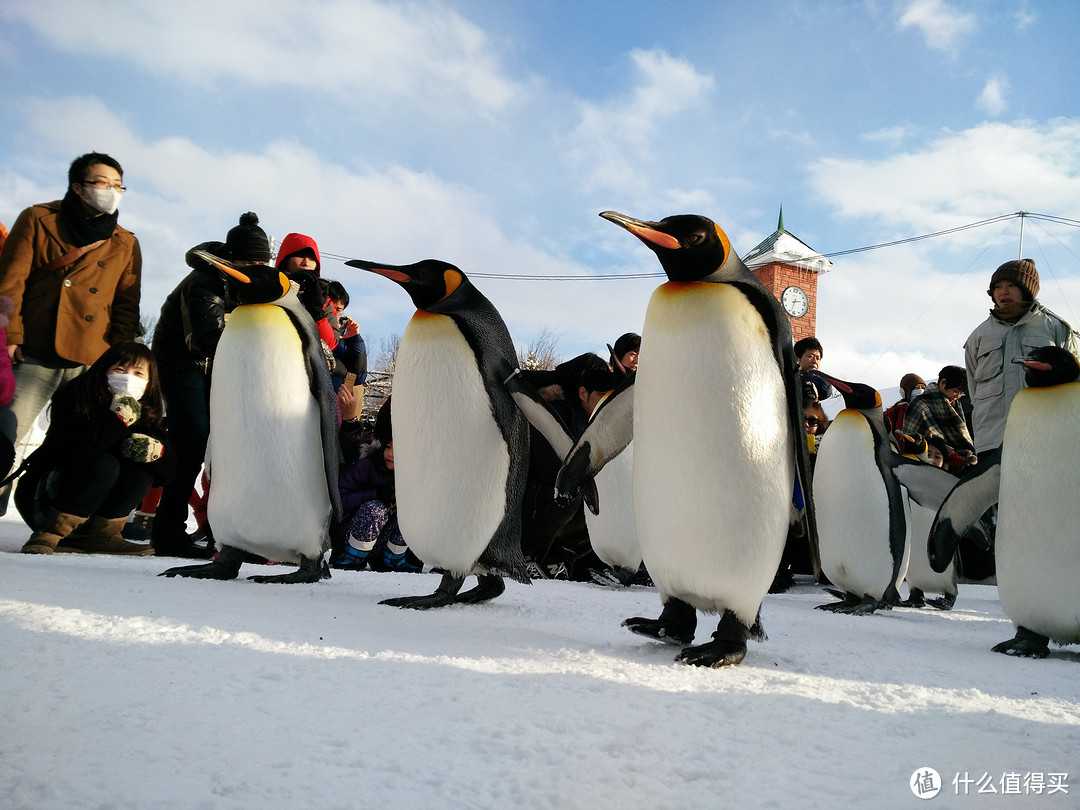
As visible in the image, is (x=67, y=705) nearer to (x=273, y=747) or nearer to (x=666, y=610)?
(x=273, y=747)

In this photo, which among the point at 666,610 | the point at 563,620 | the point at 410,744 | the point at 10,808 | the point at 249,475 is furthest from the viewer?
the point at 249,475

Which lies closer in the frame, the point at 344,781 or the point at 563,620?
the point at 344,781

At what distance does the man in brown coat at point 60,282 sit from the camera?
12.0ft

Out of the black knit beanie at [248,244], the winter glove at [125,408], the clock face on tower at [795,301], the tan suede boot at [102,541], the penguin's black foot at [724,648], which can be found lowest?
the tan suede boot at [102,541]

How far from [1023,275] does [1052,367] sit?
1995 mm

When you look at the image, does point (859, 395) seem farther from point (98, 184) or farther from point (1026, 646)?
point (98, 184)

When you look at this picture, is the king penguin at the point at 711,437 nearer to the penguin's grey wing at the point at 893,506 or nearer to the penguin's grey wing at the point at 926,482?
the penguin's grey wing at the point at 926,482

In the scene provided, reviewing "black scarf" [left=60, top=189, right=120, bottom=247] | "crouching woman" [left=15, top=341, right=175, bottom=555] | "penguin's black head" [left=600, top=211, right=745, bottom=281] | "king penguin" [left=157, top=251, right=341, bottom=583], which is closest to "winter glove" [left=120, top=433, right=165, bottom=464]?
"crouching woman" [left=15, top=341, right=175, bottom=555]

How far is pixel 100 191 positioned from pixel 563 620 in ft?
9.77

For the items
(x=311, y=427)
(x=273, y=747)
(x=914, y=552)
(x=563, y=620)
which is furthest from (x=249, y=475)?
(x=914, y=552)

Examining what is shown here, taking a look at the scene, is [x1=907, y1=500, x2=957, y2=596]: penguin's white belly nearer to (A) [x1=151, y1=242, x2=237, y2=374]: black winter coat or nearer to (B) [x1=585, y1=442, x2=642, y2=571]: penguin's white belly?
(B) [x1=585, y1=442, x2=642, y2=571]: penguin's white belly

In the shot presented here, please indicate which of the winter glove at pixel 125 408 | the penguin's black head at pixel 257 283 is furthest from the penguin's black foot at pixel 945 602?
the winter glove at pixel 125 408

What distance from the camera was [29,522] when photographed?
147 inches

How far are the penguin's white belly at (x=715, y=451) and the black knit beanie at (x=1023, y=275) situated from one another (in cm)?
312
